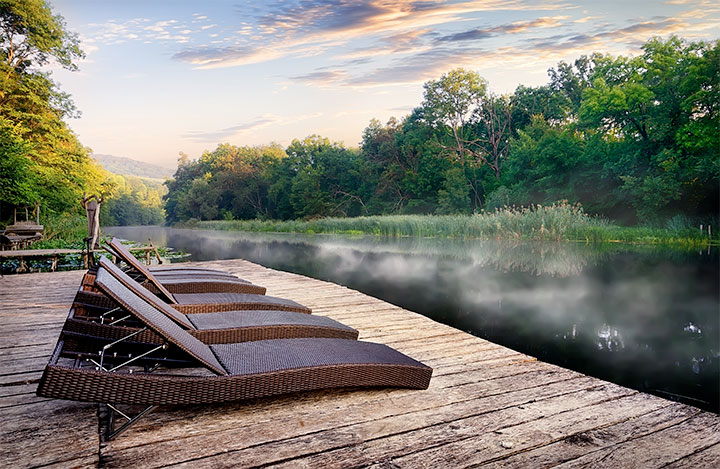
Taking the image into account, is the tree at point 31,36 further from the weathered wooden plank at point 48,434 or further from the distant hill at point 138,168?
the distant hill at point 138,168

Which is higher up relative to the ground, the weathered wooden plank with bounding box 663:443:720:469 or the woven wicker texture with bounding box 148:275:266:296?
the woven wicker texture with bounding box 148:275:266:296

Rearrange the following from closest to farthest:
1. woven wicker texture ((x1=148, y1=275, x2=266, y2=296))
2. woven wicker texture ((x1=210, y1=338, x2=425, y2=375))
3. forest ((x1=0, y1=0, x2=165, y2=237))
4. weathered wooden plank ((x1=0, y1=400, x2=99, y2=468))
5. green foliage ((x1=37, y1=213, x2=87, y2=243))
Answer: weathered wooden plank ((x1=0, y1=400, x2=99, y2=468))
woven wicker texture ((x1=210, y1=338, x2=425, y2=375))
woven wicker texture ((x1=148, y1=275, x2=266, y2=296))
green foliage ((x1=37, y1=213, x2=87, y2=243))
forest ((x1=0, y1=0, x2=165, y2=237))

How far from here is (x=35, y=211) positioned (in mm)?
16406

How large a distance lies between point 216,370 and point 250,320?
90 centimetres

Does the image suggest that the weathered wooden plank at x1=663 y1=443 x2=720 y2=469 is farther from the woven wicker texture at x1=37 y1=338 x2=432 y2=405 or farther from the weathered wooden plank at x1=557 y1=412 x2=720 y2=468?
the woven wicker texture at x1=37 y1=338 x2=432 y2=405

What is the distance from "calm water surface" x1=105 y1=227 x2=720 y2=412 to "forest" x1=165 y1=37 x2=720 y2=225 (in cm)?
788

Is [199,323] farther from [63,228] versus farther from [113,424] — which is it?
[63,228]

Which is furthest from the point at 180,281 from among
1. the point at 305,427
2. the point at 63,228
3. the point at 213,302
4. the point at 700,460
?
the point at 63,228

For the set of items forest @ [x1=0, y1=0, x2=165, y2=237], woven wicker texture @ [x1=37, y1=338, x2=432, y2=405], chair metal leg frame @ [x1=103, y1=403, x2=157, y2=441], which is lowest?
chair metal leg frame @ [x1=103, y1=403, x2=157, y2=441]

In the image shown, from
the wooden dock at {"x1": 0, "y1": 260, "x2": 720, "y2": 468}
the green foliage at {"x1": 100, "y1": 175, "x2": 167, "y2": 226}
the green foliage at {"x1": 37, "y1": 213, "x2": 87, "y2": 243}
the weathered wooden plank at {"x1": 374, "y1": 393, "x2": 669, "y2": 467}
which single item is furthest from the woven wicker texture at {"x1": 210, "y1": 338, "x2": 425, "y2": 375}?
the green foliage at {"x1": 100, "y1": 175, "x2": 167, "y2": 226}

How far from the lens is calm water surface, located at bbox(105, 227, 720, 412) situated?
4.44 meters

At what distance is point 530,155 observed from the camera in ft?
83.7

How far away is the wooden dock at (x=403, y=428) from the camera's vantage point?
5.53 feet

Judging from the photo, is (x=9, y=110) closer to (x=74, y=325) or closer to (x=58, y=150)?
(x=58, y=150)
